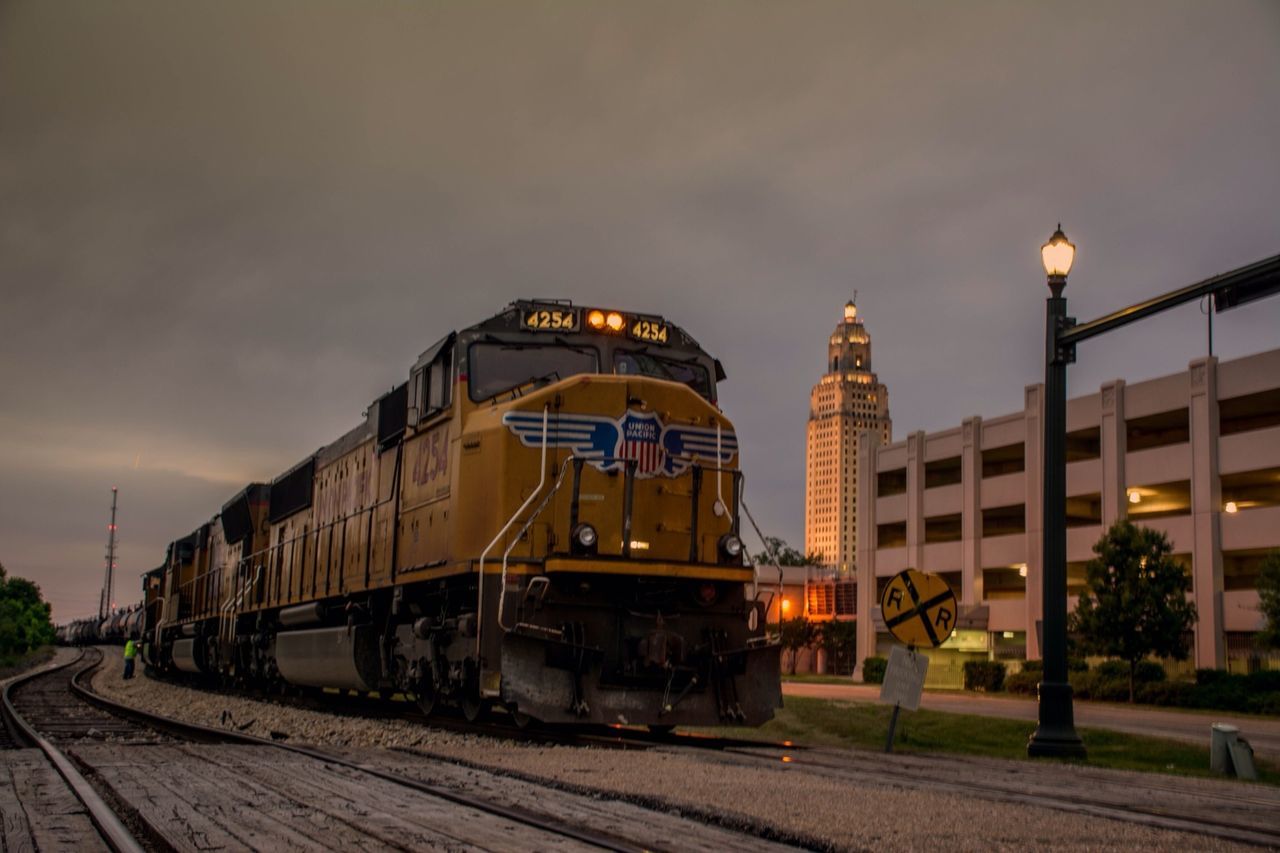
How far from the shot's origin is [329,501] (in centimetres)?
1986

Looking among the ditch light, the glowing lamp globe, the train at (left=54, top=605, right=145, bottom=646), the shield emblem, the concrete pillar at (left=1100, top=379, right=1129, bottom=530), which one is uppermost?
the concrete pillar at (left=1100, top=379, right=1129, bottom=530)

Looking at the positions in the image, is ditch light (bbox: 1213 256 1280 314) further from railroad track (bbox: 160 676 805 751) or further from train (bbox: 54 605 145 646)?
train (bbox: 54 605 145 646)

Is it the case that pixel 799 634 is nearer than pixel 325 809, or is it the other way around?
pixel 325 809

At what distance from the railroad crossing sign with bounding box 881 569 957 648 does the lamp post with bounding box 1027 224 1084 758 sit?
4.61 ft

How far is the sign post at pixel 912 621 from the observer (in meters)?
12.9

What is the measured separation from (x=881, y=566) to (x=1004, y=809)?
55106 millimetres

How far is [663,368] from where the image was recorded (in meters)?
14.3

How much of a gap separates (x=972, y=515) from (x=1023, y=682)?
13.5 m

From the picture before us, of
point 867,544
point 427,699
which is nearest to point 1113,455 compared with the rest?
point 867,544

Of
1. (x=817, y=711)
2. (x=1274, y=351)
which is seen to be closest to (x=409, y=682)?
(x=817, y=711)

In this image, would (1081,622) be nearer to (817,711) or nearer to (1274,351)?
(1274,351)

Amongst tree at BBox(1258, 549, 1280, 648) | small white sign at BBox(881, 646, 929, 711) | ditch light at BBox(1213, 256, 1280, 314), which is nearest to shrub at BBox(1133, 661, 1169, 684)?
tree at BBox(1258, 549, 1280, 648)

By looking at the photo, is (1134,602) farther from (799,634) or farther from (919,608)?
(799,634)

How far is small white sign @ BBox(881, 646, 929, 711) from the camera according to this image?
43.8ft
